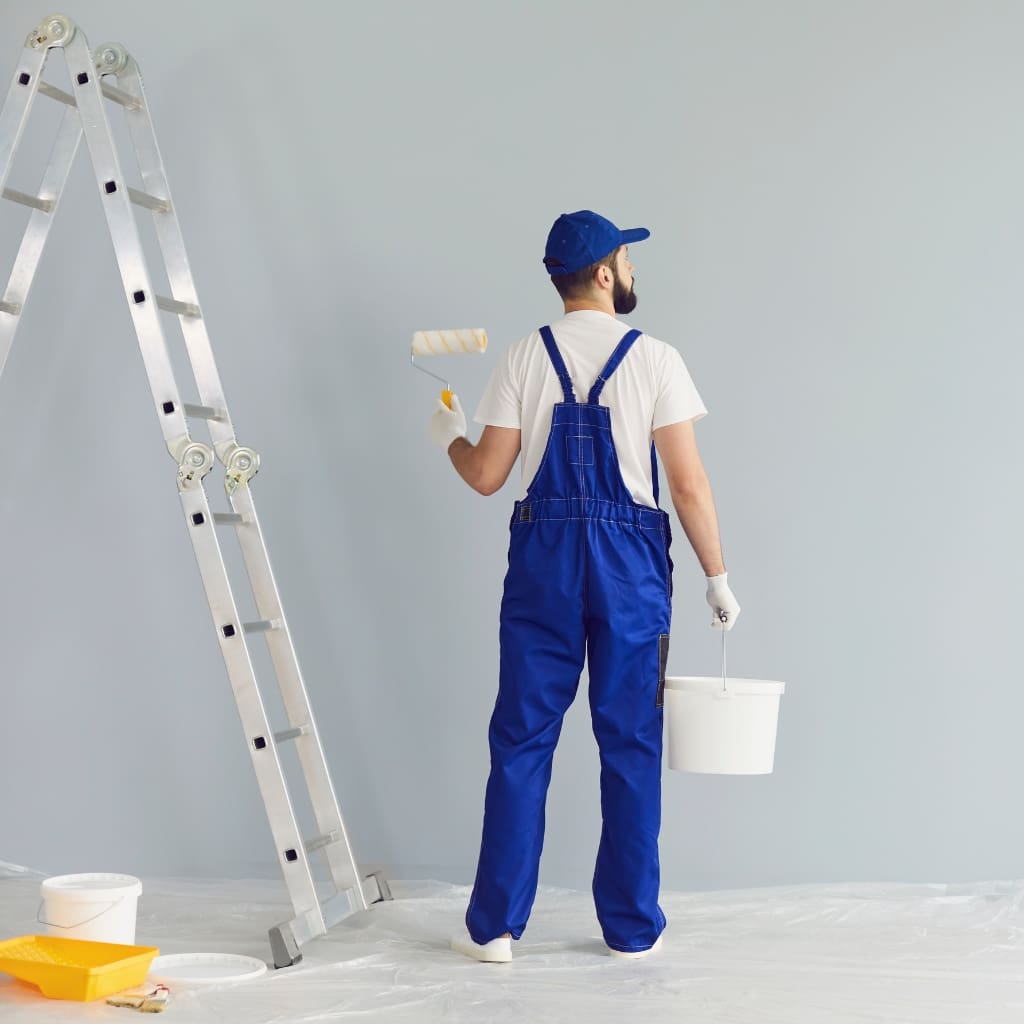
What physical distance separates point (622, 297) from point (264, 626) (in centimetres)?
109

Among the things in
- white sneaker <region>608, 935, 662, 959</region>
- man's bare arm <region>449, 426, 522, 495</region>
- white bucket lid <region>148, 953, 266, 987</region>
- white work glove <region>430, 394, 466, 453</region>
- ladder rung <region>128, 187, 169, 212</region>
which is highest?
ladder rung <region>128, 187, 169, 212</region>

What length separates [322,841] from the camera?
265 cm

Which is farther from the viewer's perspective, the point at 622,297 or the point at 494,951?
the point at 622,297

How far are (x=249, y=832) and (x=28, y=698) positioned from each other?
750 mm

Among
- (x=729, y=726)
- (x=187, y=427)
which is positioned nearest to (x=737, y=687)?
(x=729, y=726)

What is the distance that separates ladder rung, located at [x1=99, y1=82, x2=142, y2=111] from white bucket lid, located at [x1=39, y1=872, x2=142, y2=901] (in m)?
1.75

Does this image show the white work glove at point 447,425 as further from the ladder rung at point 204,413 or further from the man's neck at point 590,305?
the ladder rung at point 204,413

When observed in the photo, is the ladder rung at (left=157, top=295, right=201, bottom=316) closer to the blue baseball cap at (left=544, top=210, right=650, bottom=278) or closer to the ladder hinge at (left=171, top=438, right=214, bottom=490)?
the ladder hinge at (left=171, top=438, right=214, bottom=490)

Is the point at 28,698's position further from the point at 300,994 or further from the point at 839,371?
the point at 839,371

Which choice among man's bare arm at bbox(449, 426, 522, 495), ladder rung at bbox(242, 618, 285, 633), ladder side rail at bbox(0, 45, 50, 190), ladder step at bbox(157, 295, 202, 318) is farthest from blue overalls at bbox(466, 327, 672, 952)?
ladder side rail at bbox(0, 45, 50, 190)

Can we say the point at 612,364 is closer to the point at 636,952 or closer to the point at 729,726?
the point at 729,726

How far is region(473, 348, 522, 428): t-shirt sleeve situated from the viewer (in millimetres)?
2562

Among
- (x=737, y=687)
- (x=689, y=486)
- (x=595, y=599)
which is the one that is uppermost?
(x=689, y=486)

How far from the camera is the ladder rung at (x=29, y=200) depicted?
2.68 meters
